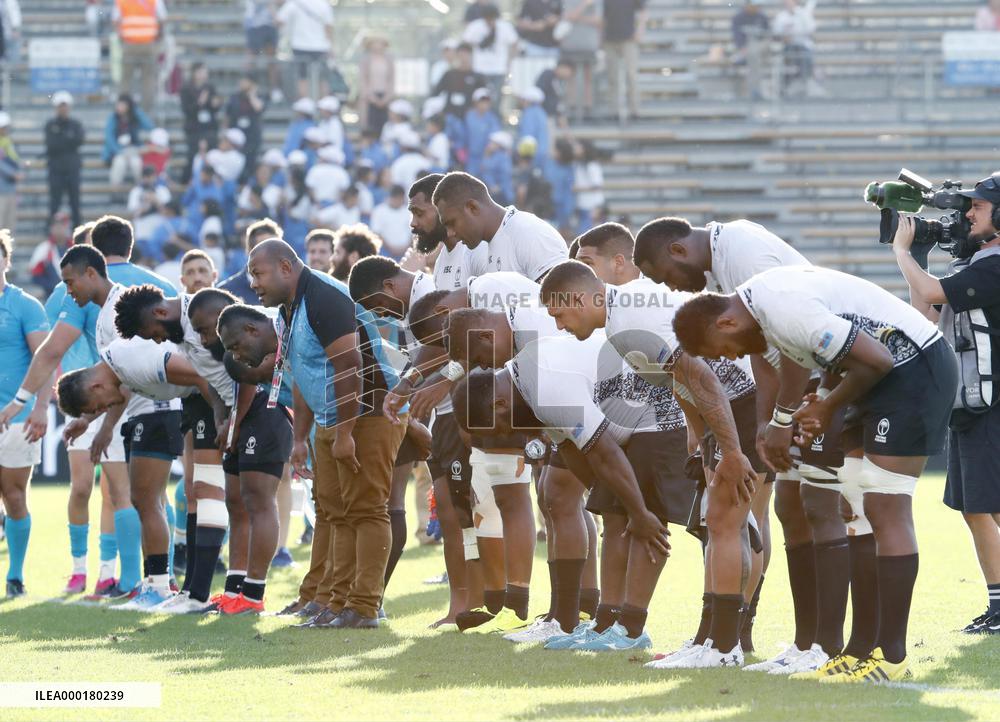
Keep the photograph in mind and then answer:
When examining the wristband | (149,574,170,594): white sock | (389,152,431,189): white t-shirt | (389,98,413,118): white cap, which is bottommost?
(149,574,170,594): white sock

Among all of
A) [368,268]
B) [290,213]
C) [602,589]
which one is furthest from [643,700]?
[290,213]

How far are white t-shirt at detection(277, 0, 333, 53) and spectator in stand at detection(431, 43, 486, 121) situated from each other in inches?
97.3

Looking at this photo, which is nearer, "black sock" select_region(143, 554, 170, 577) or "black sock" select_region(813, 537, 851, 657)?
"black sock" select_region(813, 537, 851, 657)

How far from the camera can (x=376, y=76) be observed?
25.5 meters

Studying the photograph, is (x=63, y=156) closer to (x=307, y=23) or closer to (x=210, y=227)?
(x=210, y=227)

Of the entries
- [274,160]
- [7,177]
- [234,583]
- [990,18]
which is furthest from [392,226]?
[234,583]

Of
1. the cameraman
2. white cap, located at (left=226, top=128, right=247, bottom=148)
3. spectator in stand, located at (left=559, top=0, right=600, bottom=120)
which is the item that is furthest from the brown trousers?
spectator in stand, located at (left=559, top=0, right=600, bottom=120)

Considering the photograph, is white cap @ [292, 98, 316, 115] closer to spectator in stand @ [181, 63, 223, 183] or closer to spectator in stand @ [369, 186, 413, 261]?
spectator in stand @ [181, 63, 223, 183]

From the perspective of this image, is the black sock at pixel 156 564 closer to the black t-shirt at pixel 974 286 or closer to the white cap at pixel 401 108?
the black t-shirt at pixel 974 286

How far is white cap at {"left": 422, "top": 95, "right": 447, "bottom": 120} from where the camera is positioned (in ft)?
79.6

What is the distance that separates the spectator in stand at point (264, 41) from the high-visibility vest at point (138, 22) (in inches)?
61.0

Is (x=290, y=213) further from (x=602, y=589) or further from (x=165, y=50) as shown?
(x=602, y=589)

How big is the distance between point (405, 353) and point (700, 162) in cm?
1789

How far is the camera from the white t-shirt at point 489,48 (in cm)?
2448
